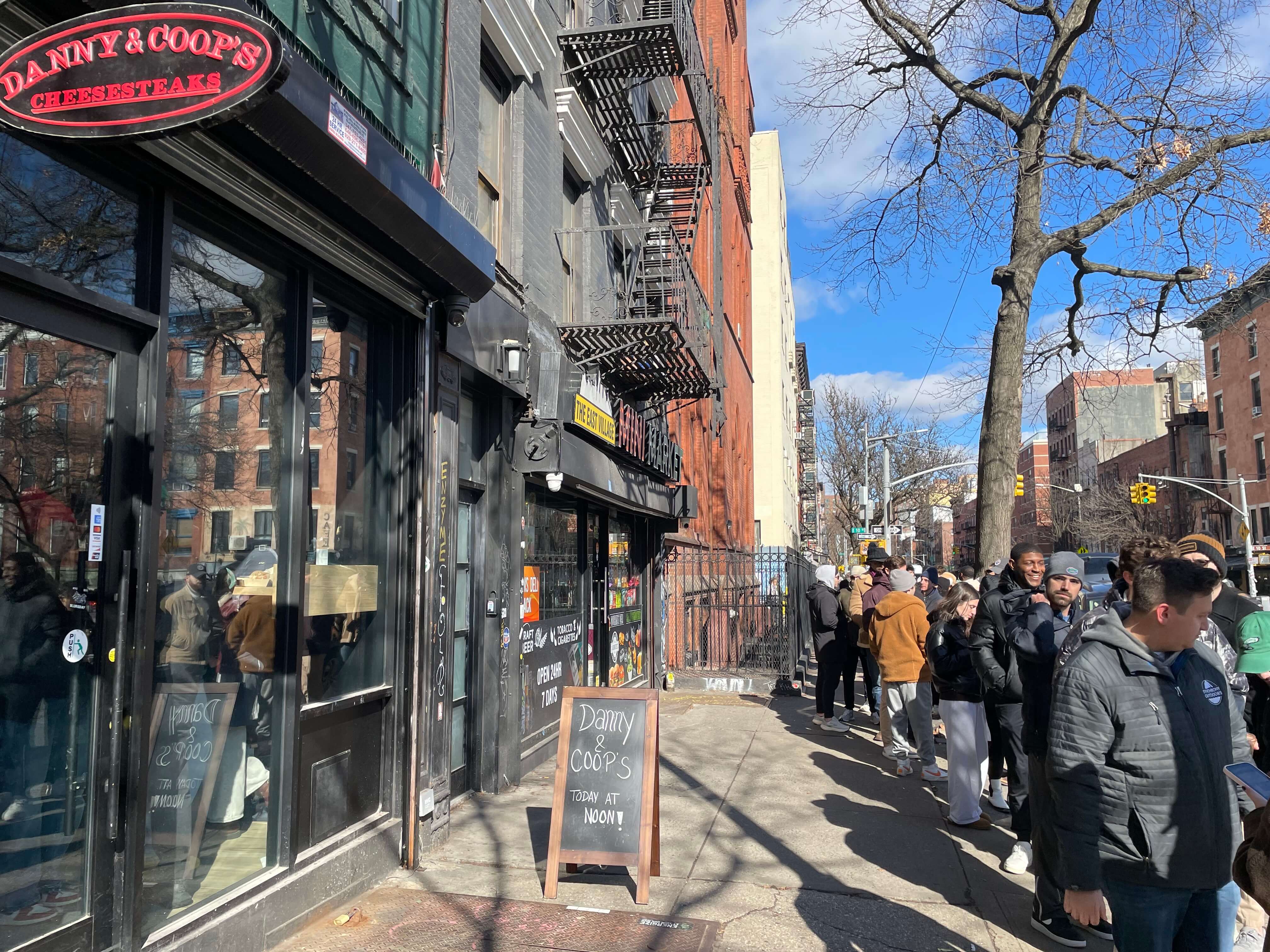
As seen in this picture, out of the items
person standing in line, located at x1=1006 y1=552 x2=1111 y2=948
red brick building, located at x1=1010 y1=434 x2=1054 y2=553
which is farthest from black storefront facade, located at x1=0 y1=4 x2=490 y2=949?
red brick building, located at x1=1010 y1=434 x2=1054 y2=553

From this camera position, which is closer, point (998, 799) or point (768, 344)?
point (998, 799)

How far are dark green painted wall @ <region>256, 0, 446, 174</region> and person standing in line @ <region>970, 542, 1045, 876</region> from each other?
16.3 ft

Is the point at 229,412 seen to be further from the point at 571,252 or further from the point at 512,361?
the point at 571,252

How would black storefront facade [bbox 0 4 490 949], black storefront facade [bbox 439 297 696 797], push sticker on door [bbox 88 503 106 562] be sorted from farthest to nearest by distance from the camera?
black storefront facade [bbox 439 297 696 797]
push sticker on door [bbox 88 503 106 562]
black storefront facade [bbox 0 4 490 949]

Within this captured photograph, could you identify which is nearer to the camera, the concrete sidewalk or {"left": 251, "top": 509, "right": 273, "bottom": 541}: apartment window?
{"left": 251, "top": 509, "right": 273, "bottom": 541}: apartment window

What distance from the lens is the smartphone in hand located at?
230 cm

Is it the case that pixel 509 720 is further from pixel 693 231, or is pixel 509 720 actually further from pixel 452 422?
pixel 693 231

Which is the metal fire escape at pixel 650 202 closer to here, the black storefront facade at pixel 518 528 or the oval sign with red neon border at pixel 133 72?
the black storefront facade at pixel 518 528

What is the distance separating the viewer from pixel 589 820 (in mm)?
5344

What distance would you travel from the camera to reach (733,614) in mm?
17000

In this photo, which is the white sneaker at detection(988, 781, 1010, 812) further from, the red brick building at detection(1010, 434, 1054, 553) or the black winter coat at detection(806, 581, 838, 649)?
the red brick building at detection(1010, 434, 1054, 553)

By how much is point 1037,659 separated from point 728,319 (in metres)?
19.8

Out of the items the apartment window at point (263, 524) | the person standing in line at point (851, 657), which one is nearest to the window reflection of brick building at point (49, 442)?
the apartment window at point (263, 524)

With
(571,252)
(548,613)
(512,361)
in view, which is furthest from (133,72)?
(571,252)
